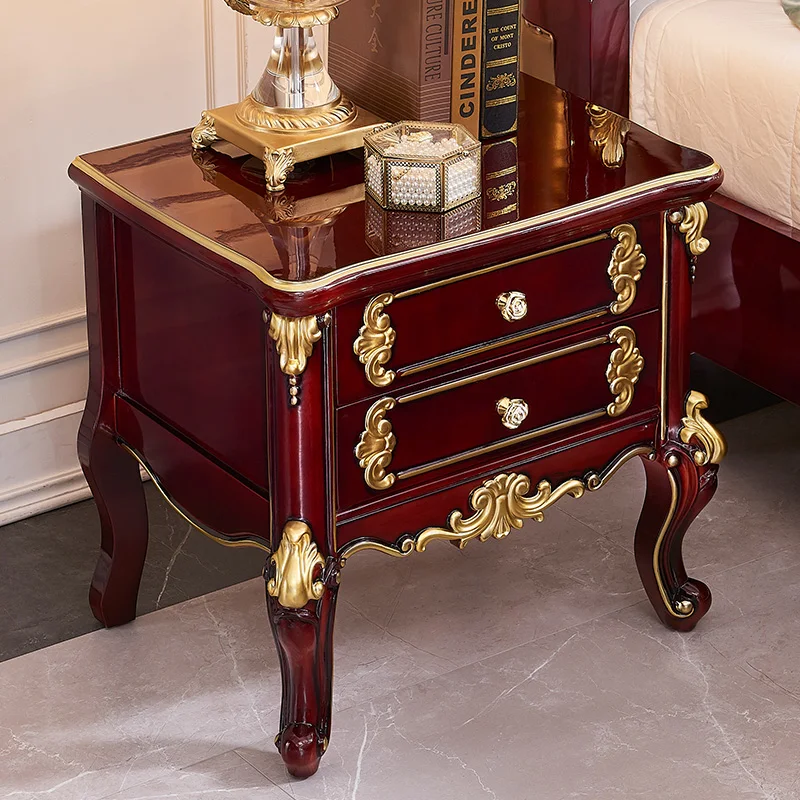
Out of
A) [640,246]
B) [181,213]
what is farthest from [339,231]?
[640,246]

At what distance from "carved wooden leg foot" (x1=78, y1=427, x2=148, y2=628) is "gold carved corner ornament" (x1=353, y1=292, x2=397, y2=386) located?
16.9 inches

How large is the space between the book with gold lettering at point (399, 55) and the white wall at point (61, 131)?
36 cm

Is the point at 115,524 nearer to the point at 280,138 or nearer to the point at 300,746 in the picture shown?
the point at 300,746

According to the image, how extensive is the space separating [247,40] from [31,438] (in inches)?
25.2

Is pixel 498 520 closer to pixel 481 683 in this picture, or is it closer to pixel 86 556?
pixel 481 683

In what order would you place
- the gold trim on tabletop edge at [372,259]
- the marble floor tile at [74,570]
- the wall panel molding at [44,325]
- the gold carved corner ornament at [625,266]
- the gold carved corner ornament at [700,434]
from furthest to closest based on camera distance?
the wall panel molding at [44,325]
the marble floor tile at [74,570]
the gold carved corner ornament at [700,434]
the gold carved corner ornament at [625,266]
the gold trim on tabletop edge at [372,259]

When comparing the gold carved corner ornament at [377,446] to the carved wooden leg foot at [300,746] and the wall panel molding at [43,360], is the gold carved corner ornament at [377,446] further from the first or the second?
the wall panel molding at [43,360]

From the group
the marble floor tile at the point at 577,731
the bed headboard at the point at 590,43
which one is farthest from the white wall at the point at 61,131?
the marble floor tile at the point at 577,731

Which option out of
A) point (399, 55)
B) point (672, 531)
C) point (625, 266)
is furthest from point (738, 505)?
point (399, 55)

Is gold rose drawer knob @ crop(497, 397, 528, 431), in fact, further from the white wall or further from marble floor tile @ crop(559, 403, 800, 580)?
the white wall

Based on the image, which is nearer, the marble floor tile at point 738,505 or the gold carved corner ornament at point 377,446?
the gold carved corner ornament at point 377,446

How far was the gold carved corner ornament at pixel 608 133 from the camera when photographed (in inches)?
60.3

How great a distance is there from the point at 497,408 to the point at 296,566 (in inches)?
10.7

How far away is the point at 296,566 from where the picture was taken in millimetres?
1387
